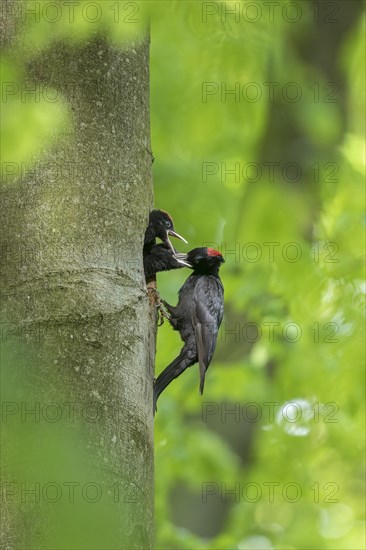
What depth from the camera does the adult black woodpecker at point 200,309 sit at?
632 centimetres

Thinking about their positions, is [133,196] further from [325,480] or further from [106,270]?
[325,480]

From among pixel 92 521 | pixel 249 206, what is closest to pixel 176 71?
pixel 249 206

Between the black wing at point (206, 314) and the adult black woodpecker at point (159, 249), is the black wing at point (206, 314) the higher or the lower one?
the lower one

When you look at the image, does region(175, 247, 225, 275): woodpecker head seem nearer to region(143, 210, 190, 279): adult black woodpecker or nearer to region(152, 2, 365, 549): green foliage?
region(152, 2, 365, 549): green foliage

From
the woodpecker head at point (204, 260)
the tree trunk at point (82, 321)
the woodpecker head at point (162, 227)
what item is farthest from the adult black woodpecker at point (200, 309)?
the tree trunk at point (82, 321)

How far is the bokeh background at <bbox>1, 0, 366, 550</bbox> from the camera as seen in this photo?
6.04 m

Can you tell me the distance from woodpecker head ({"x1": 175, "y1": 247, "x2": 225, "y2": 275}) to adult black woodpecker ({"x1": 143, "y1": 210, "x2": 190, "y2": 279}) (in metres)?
0.74

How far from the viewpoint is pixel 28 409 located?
10.4 ft

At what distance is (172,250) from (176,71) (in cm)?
346

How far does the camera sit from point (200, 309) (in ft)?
22.0

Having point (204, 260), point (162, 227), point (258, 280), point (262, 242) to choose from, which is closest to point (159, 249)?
point (162, 227)

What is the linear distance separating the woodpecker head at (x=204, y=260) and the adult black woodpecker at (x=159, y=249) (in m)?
0.74

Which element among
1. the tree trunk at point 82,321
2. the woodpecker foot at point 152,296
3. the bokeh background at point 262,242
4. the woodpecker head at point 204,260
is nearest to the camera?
the tree trunk at point 82,321

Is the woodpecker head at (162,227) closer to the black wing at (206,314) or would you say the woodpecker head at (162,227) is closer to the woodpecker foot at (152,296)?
the woodpecker foot at (152,296)
